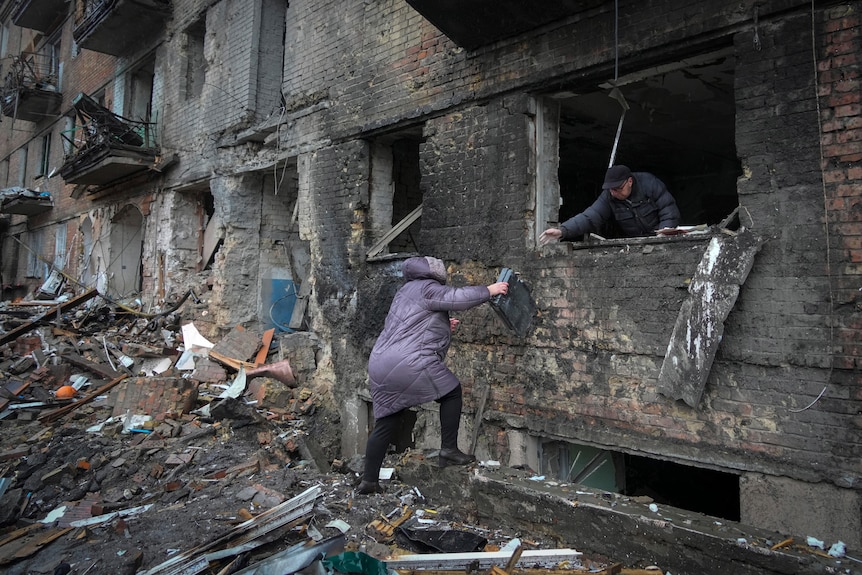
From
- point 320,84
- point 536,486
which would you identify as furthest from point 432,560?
point 320,84

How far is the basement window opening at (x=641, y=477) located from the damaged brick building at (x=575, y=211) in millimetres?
22

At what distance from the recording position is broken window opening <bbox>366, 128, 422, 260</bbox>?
6062 mm

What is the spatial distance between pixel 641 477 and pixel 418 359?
137 inches

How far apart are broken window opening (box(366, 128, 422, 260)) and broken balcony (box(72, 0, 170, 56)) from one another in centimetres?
638

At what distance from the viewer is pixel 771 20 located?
3.38 metres

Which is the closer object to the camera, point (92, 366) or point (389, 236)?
point (389, 236)

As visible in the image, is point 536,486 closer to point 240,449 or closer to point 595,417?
point 595,417

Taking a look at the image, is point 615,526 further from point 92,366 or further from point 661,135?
point 92,366

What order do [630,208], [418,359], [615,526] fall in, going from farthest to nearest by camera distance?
1. [630,208]
2. [418,359]
3. [615,526]

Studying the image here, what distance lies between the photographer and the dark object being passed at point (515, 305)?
4121 millimetres

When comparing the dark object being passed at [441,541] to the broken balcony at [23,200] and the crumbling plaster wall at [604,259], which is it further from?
the broken balcony at [23,200]

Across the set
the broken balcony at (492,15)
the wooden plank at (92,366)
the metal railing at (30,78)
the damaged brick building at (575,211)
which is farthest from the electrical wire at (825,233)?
the metal railing at (30,78)

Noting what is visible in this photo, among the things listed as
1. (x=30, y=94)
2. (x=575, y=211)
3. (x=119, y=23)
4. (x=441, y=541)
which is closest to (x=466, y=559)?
(x=441, y=541)

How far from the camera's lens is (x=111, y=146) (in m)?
9.42
